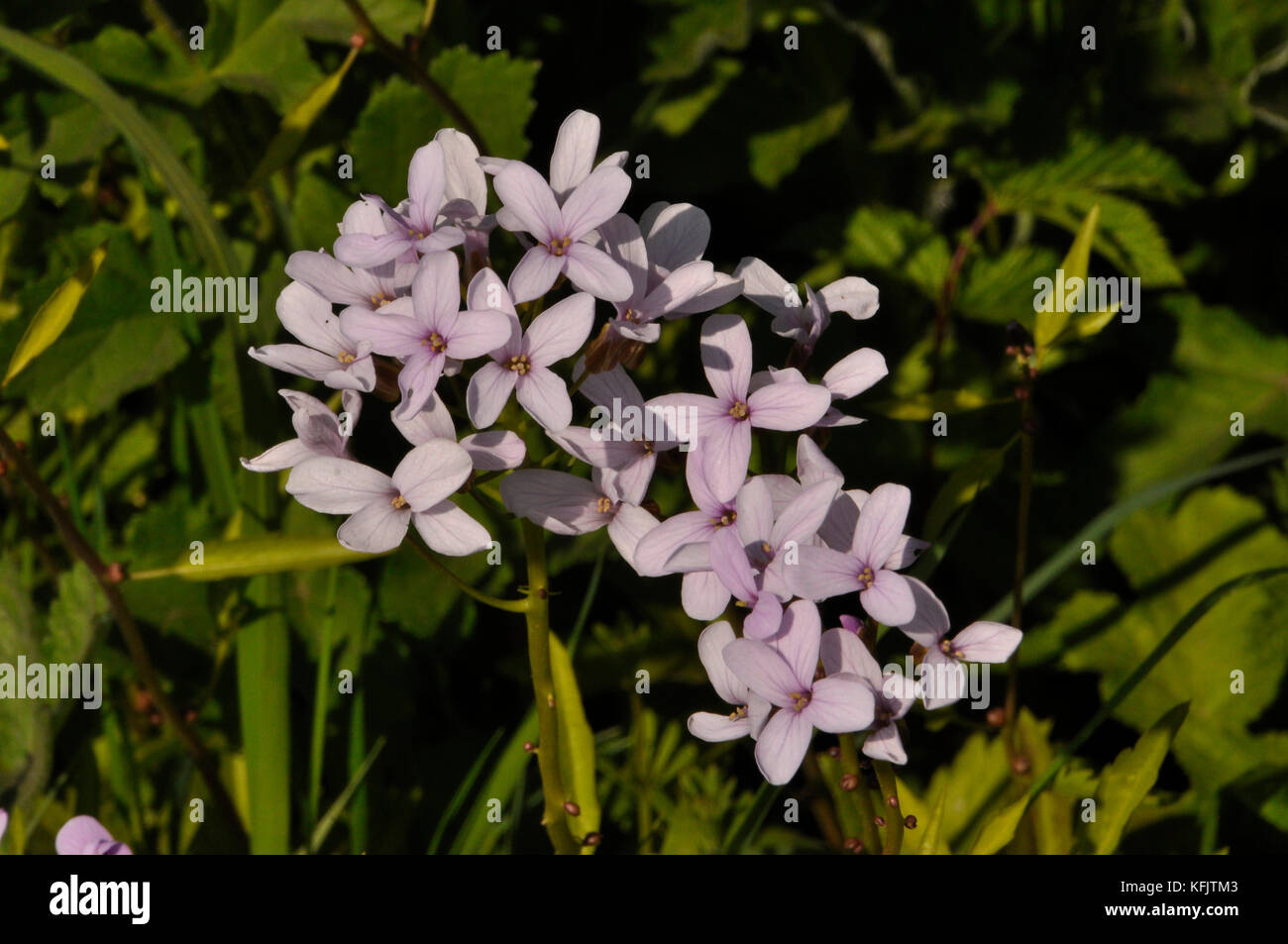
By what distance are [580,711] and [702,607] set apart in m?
0.40

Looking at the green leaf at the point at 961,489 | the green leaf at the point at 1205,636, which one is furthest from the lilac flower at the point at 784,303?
the green leaf at the point at 1205,636

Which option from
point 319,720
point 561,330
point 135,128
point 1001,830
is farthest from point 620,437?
point 135,128

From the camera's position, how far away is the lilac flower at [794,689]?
101 cm

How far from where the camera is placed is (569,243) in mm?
1059

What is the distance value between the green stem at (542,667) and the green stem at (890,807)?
0.34 m

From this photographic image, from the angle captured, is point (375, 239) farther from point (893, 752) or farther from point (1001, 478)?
point (1001, 478)

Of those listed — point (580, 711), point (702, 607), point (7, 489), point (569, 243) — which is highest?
point (569, 243)

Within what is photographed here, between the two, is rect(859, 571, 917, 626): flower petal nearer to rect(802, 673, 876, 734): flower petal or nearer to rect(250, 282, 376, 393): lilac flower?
rect(802, 673, 876, 734): flower petal

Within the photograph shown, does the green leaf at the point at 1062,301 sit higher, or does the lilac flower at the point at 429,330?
the green leaf at the point at 1062,301

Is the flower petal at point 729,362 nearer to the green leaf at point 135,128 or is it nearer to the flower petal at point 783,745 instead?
the flower petal at point 783,745

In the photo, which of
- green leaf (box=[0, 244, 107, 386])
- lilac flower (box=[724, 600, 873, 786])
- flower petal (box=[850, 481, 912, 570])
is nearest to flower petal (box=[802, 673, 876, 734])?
lilac flower (box=[724, 600, 873, 786])

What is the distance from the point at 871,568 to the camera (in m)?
1.05

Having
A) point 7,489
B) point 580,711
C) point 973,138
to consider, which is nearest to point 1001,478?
point 973,138

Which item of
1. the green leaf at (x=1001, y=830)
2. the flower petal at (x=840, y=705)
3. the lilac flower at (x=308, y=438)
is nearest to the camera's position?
the flower petal at (x=840, y=705)
